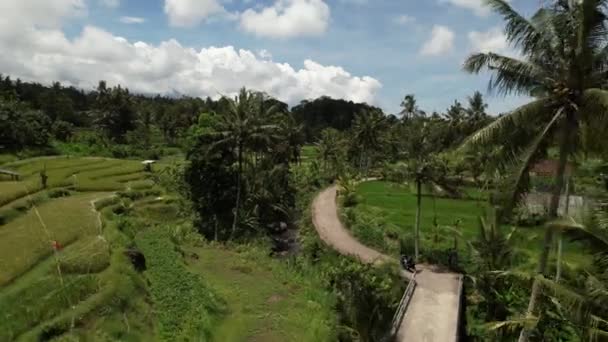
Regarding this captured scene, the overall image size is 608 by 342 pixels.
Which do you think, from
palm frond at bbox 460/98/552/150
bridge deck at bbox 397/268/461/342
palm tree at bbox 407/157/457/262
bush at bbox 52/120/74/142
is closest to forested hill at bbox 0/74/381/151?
bush at bbox 52/120/74/142

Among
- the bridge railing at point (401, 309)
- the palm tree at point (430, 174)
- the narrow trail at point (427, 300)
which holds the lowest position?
the narrow trail at point (427, 300)

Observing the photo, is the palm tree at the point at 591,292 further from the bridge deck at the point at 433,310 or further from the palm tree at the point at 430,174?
the palm tree at the point at 430,174

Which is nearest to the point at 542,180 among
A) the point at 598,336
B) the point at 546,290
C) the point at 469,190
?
the point at 469,190

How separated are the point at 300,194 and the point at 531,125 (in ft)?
124

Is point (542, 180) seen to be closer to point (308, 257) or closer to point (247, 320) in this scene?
point (308, 257)

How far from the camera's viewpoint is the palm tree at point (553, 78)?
10594 mm

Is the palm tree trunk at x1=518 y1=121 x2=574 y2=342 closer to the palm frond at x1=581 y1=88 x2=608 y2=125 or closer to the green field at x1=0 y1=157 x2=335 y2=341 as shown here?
the palm frond at x1=581 y1=88 x2=608 y2=125

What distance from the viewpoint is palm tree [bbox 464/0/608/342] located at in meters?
10.6

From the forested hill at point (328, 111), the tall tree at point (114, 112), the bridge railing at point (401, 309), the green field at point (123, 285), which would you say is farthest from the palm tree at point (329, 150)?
the forested hill at point (328, 111)

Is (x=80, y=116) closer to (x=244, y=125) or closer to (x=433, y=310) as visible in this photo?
(x=244, y=125)

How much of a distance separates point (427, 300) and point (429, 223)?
1486 centimetres

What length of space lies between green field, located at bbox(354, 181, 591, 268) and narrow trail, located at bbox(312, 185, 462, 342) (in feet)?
4.40

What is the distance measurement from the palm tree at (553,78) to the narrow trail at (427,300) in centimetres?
391

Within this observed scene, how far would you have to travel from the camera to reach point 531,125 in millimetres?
11547
